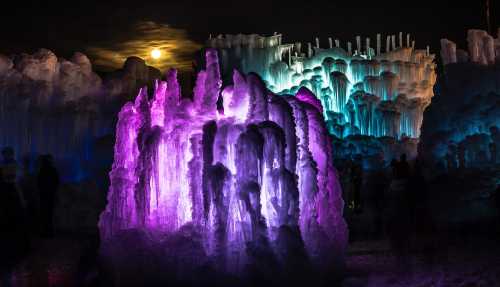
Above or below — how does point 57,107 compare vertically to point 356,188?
above

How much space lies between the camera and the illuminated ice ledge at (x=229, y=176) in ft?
24.6

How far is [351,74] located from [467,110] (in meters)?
5.73

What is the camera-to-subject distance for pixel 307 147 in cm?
821

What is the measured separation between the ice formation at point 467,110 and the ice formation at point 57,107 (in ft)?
29.2

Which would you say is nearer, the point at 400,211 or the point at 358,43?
the point at 400,211

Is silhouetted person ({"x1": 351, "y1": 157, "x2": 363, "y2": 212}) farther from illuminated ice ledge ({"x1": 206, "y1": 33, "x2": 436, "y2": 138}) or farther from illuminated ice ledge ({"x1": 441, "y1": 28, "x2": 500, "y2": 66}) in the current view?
illuminated ice ledge ({"x1": 441, "y1": 28, "x2": 500, "y2": 66})

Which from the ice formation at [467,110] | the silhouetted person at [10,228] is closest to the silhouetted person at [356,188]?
the ice formation at [467,110]

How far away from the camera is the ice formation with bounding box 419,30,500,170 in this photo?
600 inches

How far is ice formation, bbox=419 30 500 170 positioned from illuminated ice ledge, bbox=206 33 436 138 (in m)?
3.30

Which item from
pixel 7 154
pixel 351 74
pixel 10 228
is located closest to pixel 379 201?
pixel 351 74

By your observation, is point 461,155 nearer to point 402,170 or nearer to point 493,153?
point 493,153

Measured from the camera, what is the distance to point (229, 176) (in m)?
7.61

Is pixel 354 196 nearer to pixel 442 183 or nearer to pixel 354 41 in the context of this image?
pixel 442 183

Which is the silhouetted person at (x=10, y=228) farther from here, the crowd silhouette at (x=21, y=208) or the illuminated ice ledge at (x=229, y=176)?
the illuminated ice ledge at (x=229, y=176)
